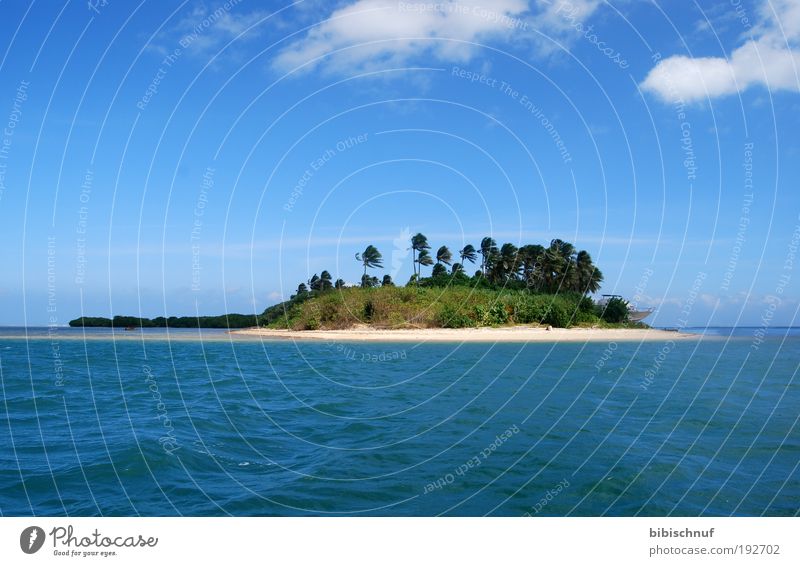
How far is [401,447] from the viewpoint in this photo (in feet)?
38.0

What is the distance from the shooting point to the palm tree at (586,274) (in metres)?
89.1

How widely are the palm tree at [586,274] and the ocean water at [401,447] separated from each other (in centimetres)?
6774

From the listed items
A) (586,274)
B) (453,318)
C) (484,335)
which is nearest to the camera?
(484,335)

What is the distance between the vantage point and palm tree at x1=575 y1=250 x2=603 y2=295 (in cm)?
8912

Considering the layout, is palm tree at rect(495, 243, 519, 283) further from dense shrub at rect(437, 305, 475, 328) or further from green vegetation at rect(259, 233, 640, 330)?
dense shrub at rect(437, 305, 475, 328)

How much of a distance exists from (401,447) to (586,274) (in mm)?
84537

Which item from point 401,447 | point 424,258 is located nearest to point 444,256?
point 424,258

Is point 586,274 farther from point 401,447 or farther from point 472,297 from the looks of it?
point 401,447

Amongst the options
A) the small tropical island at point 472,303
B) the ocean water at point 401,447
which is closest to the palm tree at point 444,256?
the small tropical island at point 472,303

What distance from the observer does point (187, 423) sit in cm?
1412

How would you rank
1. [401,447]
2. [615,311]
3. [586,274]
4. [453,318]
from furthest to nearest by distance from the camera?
[586,274] < [615,311] < [453,318] < [401,447]

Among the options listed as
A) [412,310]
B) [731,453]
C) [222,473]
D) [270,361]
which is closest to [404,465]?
[222,473]

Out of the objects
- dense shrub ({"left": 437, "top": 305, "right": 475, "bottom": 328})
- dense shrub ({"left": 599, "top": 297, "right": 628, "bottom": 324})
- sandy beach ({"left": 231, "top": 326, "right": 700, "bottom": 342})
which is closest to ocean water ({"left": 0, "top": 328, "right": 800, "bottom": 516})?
sandy beach ({"left": 231, "top": 326, "right": 700, "bottom": 342})

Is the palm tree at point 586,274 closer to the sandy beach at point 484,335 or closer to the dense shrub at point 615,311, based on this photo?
the dense shrub at point 615,311
